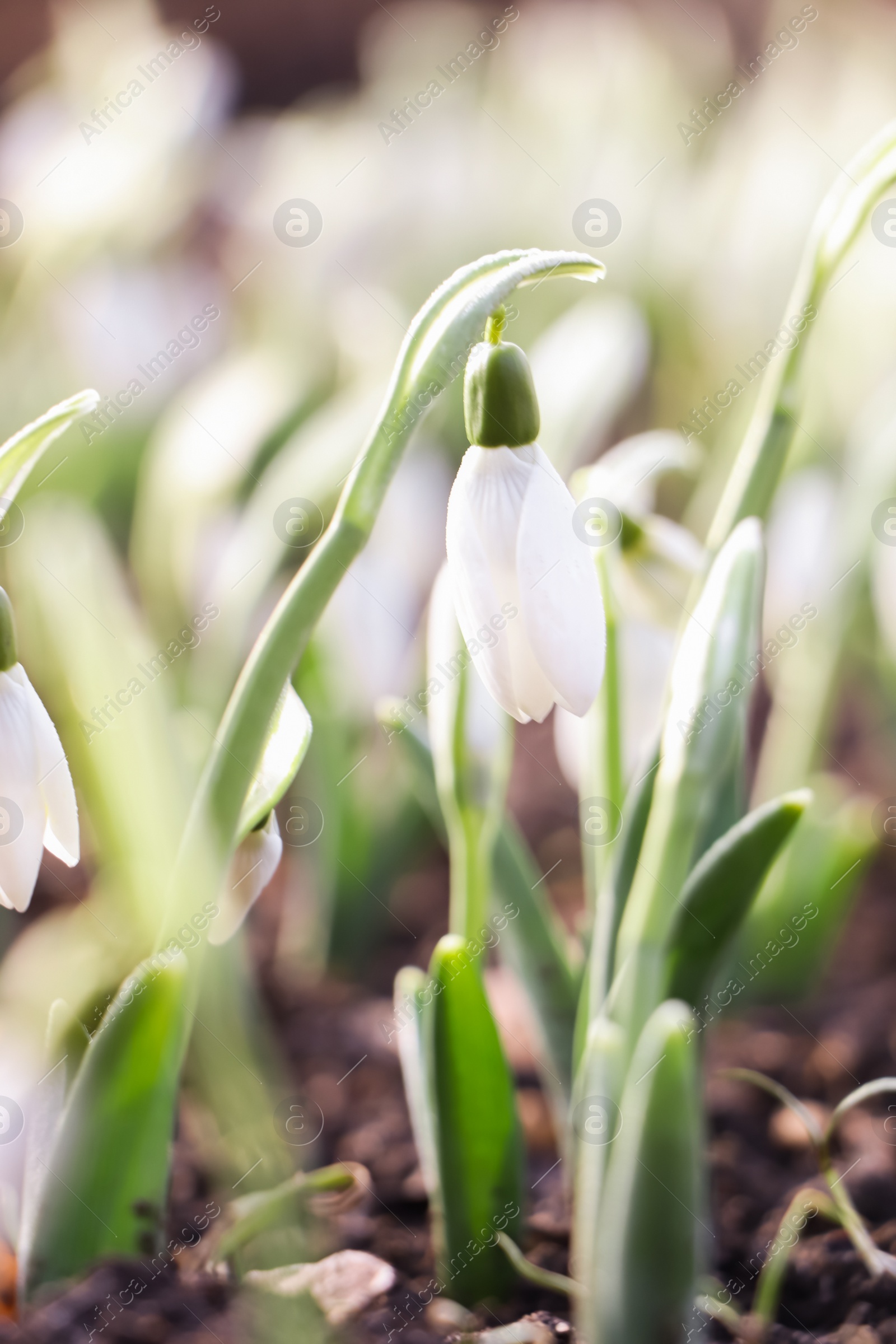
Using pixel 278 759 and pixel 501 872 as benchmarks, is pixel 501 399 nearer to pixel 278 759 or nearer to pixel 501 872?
pixel 278 759

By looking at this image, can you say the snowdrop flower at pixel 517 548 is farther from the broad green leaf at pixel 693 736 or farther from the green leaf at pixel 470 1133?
the green leaf at pixel 470 1133

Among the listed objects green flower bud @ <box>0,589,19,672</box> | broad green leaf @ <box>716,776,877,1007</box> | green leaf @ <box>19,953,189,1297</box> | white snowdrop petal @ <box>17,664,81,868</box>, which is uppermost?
green flower bud @ <box>0,589,19,672</box>

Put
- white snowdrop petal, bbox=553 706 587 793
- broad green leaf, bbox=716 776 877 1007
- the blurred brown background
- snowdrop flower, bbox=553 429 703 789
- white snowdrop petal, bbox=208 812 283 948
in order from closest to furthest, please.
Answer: white snowdrop petal, bbox=208 812 283 948 < snowdrop flower, bbox=553 429 703 789 < white snowdrop petal, bbox=553 706 587 793 < broad green leaf, bbox=716 776 877 1007 < the blurred brown background

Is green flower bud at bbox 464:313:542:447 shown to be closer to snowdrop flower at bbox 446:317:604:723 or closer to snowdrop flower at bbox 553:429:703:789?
snowdrop flower at bbox 446:317:604:723

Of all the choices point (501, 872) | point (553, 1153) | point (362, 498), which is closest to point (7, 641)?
point (362, 498)

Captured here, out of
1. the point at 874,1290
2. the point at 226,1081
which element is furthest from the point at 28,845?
the point at 874,1290

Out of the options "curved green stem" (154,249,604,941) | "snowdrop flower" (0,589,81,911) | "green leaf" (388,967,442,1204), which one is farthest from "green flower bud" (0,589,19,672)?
"green leaf" (388,967,442,1204)

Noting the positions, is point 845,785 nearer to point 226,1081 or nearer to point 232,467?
point 232,467
